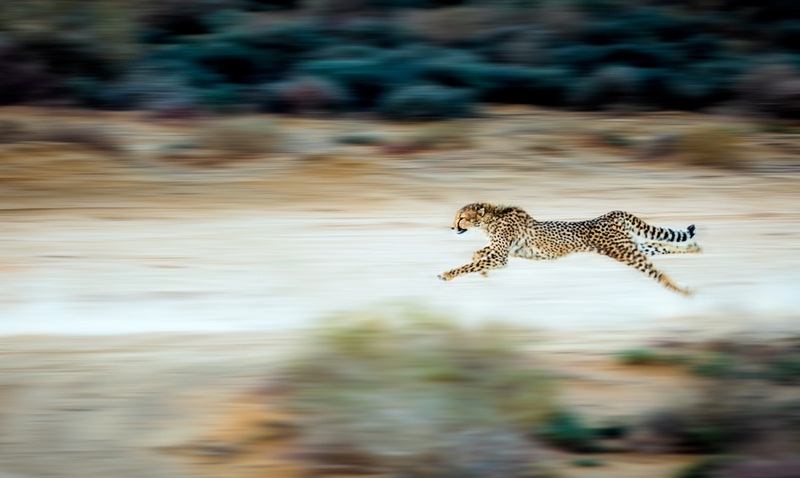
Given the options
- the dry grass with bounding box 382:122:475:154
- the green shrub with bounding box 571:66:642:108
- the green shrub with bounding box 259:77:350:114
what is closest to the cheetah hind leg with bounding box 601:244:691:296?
the dry grass with bounding box 382:122:475:154

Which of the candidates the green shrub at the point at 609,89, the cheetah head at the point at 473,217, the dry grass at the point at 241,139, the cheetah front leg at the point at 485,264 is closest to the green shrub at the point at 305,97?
the dry grass at the point at 241,139

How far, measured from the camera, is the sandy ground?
29.4ft

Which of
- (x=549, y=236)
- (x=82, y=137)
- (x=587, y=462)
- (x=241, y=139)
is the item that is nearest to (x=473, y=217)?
(x=549, y=236)

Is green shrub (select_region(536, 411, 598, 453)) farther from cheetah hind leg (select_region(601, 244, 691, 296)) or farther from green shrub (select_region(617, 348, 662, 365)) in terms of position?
cheetah hind leg (select_region(601, 244, 691, 296))

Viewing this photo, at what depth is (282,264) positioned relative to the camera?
13.0m

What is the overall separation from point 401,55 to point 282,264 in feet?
33.6

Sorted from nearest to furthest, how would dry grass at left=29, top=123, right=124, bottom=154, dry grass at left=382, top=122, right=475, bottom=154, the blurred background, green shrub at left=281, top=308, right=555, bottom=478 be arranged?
green shrub at left=281, top=308, right=555, bottom=478 → the blurred background → dry grass at left=29, top=123, right=124, bottom=154 → dry grass at left=382, top=122, right=475, bottom=154

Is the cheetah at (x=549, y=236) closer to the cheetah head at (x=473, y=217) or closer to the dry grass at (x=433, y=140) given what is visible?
the cheetah head at (x=473, y=217)

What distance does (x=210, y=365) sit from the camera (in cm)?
949

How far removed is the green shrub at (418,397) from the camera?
7.86 meters

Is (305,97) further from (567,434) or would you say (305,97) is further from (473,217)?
(567,434)

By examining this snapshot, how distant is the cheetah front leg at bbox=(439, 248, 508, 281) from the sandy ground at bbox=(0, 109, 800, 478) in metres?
0.19

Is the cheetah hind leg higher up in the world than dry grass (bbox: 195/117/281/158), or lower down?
lower down

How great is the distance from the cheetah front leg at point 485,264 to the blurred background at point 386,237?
254mm
